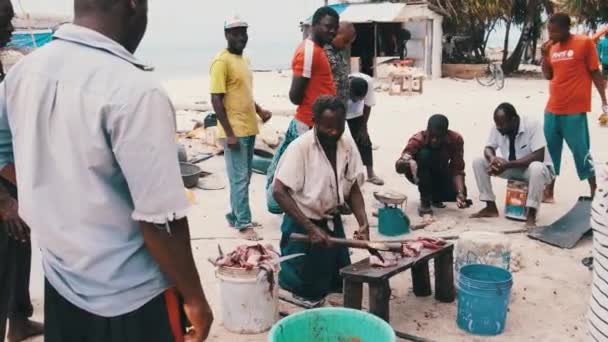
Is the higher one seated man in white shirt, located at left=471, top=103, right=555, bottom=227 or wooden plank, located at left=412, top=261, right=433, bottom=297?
seated man in white shirt, located at left=471, top=103, right=555, bottom=227

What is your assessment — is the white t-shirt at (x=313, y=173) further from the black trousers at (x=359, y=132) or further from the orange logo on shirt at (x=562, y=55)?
the orange logo on shirt at (x=562, y=55)

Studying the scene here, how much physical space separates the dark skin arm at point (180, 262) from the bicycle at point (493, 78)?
1729 cm

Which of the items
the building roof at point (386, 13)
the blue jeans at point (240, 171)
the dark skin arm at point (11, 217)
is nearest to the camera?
the dark skin arm at point (11, 217)

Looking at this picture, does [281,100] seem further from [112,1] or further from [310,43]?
[112,1]

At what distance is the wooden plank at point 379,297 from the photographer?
11.9ft

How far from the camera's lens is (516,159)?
599cm

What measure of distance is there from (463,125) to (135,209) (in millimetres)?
10659

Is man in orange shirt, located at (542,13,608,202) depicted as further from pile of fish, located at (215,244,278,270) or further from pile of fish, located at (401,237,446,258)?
pile of fish, located at (215,244,278,270)

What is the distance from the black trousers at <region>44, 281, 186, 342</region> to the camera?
5.72ft

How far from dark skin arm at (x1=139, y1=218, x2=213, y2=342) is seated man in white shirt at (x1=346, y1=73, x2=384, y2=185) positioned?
5.29m

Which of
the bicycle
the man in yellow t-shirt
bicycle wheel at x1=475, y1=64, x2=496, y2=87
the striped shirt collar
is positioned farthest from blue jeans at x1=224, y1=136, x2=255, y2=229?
bicycle wheel at x1=475, y1=64, x2=496, y2=87

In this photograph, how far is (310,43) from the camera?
16.8 feet

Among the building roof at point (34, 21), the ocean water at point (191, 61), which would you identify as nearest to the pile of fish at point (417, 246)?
the ocean water at point (191, 61)

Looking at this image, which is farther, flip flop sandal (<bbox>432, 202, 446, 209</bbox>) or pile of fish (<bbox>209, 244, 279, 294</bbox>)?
flip flop sandal (<bbox>432, 202, 446, 209</bbox>)
